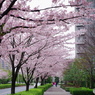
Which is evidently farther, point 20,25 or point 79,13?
point 20,25

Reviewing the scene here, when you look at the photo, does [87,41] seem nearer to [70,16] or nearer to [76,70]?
[76,70]

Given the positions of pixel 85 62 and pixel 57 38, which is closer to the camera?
pixel 57 38

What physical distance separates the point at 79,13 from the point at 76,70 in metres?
22.1

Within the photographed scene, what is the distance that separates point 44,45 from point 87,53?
9338mm

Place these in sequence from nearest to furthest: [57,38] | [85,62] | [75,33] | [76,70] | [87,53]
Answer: [57,38]
[75,33]
[87,53]
[85,62]
[76,70]

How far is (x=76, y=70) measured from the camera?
86.3 ft

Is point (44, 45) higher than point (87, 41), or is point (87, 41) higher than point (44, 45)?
point (87, 41)

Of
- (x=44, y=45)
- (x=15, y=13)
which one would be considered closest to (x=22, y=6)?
(x=15, y=13)

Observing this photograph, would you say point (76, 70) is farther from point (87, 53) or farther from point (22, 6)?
point (22, 6)

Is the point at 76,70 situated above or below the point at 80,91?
above

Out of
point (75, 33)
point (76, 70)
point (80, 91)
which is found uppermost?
point (75, 33)

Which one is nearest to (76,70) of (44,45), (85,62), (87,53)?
(85,62)

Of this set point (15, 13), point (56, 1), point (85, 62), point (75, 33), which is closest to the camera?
point (56, 1)

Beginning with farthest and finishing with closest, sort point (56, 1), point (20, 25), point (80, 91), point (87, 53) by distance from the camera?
point (87, 53) → point (80, 91) → point (20, 25) → point (56, 1)
